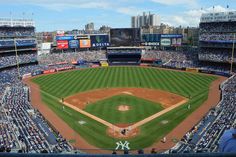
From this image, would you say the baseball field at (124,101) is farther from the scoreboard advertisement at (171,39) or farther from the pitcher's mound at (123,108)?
the scoreboard advertisement at (171,39)

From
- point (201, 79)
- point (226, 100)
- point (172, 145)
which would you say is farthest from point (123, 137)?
point (201, 79)

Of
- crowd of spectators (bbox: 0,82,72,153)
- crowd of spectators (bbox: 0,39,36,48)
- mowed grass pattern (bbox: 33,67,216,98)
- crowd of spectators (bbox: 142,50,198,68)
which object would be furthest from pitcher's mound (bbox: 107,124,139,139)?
crowd of spectators (bbox: 0,39,36,48)

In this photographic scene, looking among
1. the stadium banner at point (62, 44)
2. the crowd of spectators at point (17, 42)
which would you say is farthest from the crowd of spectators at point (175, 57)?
the crowd of spectators at point (17, 42)

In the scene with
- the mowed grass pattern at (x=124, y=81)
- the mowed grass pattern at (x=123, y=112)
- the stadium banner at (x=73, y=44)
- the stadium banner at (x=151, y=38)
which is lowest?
the mowed grass pattern at (x=123, y=112)

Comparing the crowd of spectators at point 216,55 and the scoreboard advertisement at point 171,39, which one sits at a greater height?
the scoreboard advertisement at point 171,39

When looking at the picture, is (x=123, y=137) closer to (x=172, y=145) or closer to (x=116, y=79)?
(x=172, y=145)

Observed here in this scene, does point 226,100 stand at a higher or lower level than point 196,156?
lower

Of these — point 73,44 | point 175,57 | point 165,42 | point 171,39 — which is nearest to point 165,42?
point 165,42
